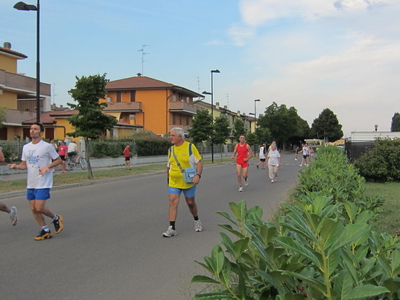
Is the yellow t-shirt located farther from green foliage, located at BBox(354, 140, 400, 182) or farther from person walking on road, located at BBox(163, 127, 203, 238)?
green foliage, located at BBox(354, 140, 400, 182)

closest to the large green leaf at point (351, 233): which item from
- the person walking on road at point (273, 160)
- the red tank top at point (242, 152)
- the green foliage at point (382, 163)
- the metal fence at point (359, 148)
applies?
the red tank top at point (242, 152)

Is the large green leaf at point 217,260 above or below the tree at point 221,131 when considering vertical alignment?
below

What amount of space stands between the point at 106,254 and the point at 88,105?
45.7 feet

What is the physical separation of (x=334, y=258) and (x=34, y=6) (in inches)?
713

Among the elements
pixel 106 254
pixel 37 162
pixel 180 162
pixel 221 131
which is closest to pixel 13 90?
pixel 221 131

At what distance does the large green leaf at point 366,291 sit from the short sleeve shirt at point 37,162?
20.8 feet

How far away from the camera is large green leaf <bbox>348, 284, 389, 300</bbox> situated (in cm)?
139

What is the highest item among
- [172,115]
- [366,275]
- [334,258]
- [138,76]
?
[138,76]

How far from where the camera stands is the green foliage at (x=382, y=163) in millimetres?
16484

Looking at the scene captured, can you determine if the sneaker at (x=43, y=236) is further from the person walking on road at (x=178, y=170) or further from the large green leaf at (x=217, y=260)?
the large green leaf at (x=217, y=260)

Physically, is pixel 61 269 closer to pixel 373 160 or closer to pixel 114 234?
pixel 114 234

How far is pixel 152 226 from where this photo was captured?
26.9 feet

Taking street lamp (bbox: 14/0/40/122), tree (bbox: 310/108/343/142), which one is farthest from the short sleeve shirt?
tree (bbox: 310/108/343/142)

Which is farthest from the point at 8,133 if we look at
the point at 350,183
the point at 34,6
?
the point at 350,183
